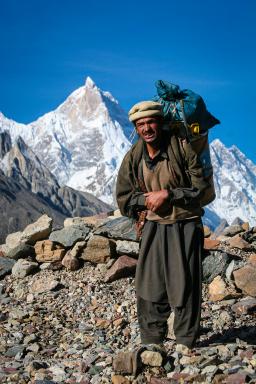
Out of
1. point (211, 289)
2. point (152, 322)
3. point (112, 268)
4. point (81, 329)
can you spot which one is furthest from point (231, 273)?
point (152, 322)

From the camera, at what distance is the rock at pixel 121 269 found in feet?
22.6

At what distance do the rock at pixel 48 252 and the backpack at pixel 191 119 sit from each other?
4.16m

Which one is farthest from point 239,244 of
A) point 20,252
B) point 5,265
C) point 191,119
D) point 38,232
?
point 191,119

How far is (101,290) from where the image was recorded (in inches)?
264

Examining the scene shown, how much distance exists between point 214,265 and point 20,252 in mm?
3276

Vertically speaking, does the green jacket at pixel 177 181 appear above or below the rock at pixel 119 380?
above

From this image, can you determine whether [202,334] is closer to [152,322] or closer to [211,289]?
[152,322]

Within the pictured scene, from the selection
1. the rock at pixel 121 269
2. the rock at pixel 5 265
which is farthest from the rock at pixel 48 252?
the rock at pixel 121 269

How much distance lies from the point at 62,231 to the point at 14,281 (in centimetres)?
110

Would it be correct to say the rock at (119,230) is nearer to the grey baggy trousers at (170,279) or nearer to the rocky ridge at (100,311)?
the rocky ridge at (100,311)

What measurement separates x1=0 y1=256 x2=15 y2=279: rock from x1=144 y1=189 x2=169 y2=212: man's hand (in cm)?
451

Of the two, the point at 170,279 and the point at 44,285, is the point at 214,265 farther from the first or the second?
the point at 170,279

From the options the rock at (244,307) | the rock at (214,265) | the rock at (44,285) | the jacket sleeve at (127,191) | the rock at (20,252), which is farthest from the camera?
the rock at (20,252)

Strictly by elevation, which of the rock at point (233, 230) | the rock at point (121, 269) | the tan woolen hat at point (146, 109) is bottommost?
the rock at point (121, 269)
